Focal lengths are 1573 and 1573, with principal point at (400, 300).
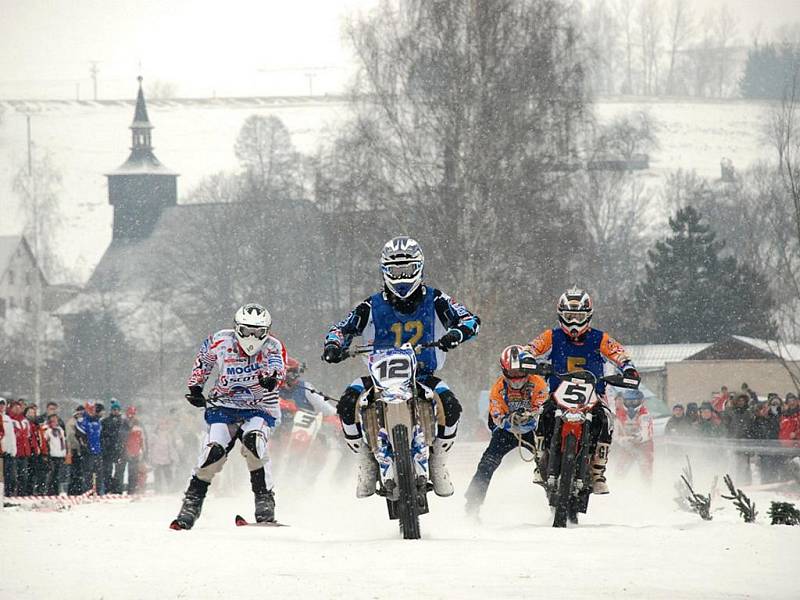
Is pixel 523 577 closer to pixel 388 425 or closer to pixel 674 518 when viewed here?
pixel 388 425

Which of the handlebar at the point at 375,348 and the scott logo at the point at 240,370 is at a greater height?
the handlebar at the point at 375,348

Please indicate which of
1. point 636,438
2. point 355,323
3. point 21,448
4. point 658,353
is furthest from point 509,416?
point 658,353

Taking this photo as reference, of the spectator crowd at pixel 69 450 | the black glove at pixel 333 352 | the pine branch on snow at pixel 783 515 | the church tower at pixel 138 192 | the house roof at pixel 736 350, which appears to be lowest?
the house roof at pixel 736 350

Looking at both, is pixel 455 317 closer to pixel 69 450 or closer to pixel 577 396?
pixel 577 396

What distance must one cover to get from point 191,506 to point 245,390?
3.59 ft

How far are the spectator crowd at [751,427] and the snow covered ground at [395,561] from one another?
9.07 m

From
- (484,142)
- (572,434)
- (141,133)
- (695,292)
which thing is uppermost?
(141,133)

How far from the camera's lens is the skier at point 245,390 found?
12.5m

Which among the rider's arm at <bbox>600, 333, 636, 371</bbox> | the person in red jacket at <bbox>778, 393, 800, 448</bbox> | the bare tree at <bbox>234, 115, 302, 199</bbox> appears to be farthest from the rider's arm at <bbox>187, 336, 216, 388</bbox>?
the bare tree at <bbox>234, 115, 302, 199</bbox>

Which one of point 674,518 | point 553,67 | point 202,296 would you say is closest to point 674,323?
point 202,296

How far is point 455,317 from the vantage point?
437 inches

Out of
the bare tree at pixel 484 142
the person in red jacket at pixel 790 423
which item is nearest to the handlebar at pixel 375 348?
the person in red jacket at pixel 790 423

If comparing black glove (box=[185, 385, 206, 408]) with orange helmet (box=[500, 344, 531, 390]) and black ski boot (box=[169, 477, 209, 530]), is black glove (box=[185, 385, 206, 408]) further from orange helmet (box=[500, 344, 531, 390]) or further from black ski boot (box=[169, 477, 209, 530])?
orange helmet (box=[500, 344, 531, 390])

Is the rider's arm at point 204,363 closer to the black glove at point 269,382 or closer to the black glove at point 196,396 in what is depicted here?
the black glove at point 196,396
